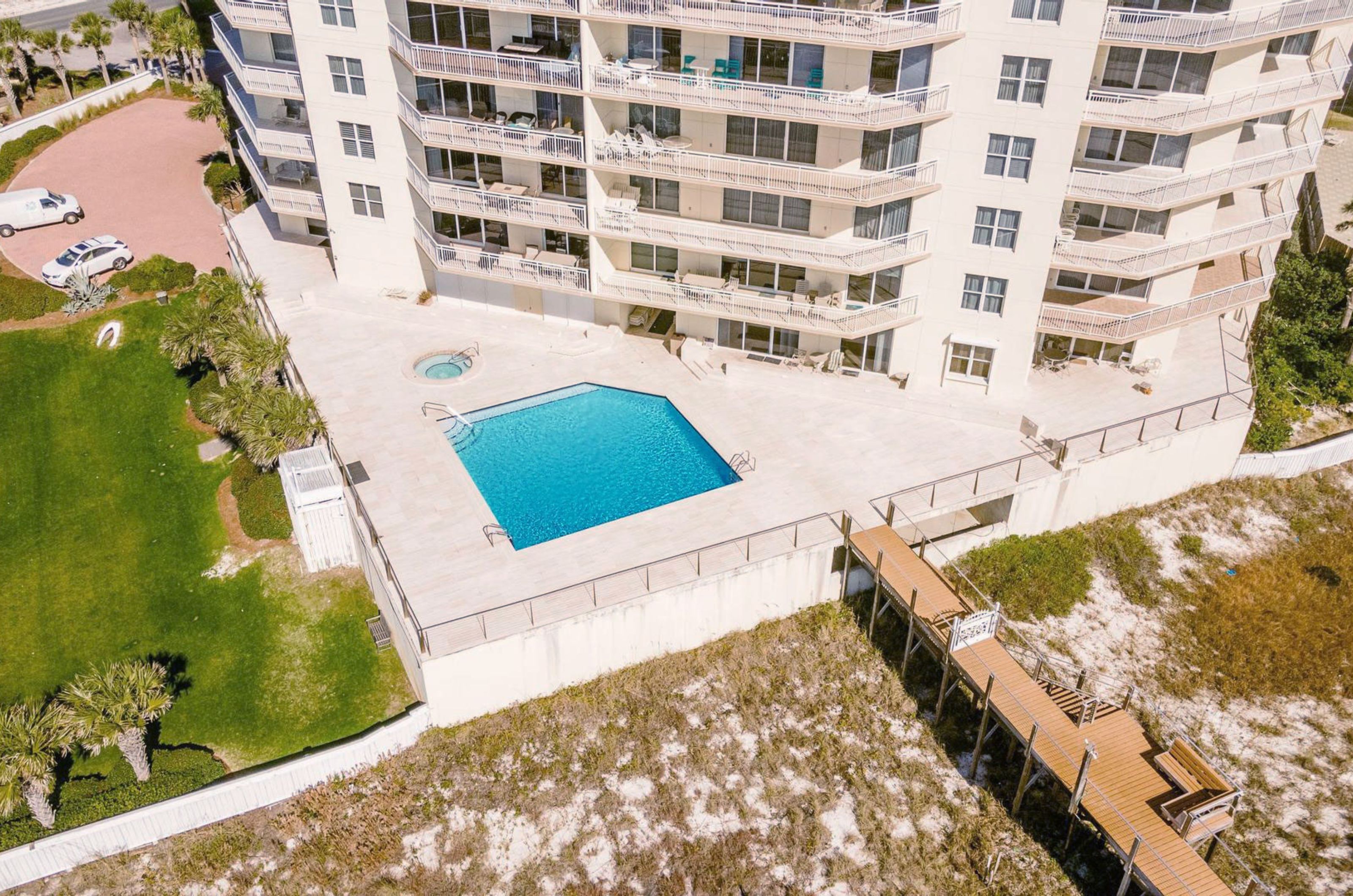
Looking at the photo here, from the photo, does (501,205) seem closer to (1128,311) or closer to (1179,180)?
(1128,311)

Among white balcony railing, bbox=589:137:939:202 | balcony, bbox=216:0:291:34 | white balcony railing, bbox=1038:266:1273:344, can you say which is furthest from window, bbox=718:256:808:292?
balcony, bbox=216:0:291:34

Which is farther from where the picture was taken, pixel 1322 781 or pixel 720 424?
pixel 720 424

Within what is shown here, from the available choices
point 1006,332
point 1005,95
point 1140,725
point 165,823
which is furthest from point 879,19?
point 165,823

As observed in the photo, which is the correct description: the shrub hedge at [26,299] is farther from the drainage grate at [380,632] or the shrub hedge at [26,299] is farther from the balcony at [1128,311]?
the balcony at [1128,311]

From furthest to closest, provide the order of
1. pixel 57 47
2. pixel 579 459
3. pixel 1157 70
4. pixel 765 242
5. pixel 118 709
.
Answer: pixel 57 47
pixel 765 242
pixel 579 459
pixel 1157 70
pixel 118 709

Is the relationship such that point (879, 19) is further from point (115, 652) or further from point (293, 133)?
point (115, 652)

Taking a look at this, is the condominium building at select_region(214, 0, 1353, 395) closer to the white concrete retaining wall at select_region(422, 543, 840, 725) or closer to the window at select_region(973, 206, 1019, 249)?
the window at select_region(973, 206, 1019, 249)

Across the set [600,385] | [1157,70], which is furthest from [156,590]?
[1157,70]
